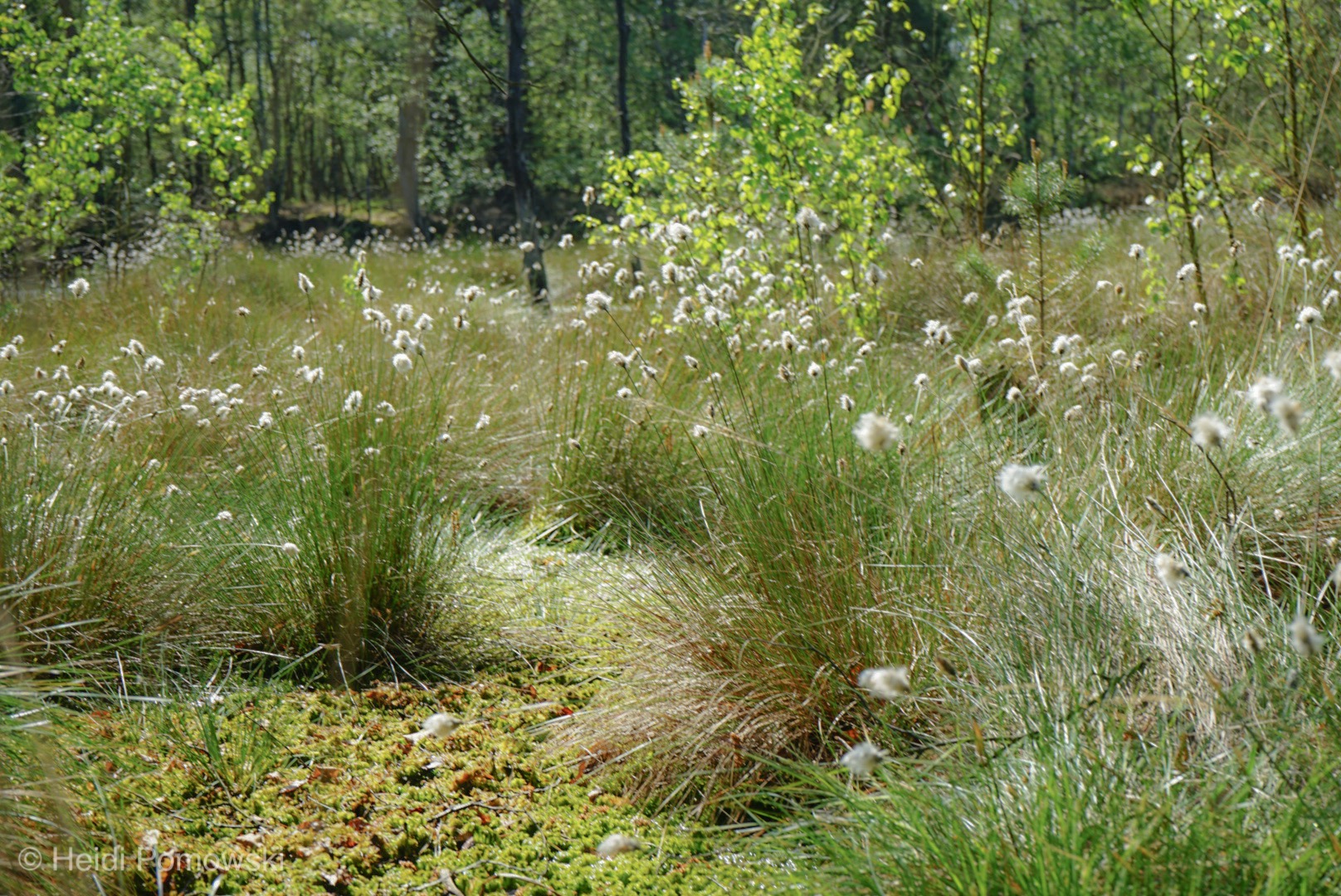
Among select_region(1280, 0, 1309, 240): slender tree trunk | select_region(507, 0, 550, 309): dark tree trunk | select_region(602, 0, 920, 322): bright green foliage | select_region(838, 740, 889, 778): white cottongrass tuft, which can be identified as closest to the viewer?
select_region(838, 740, 889, 778): white cottongrass tuft

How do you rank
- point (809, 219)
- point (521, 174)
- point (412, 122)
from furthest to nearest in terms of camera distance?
point (412, 122)
point (521, 174)
point (809, 219)

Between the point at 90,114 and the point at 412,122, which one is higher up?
the point at 412,122

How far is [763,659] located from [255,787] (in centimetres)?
131

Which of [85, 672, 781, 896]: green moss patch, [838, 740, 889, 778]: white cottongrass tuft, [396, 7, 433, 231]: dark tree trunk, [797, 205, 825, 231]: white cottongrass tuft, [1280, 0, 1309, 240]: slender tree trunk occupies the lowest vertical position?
[85, 672, 781, 896]: green moss patch

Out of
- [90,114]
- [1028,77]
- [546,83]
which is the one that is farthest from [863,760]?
[1028,77]

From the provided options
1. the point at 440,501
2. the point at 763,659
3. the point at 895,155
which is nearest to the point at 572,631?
the point at 440,501

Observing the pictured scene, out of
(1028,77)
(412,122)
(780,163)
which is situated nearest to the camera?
(780,163)

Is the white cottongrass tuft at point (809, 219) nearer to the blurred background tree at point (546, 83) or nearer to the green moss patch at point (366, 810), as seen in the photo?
the green moss patch at point (366, 810)

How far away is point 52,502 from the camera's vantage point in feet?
10.0

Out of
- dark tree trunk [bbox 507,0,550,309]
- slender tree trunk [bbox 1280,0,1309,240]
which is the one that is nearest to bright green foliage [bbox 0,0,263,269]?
dark tree trunk [bbox 507,0,550,309]

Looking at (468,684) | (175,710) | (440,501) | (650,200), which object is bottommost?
(468,684)

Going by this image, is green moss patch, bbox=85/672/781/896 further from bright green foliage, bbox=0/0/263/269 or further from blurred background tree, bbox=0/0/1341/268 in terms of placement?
blurred background tree, bbox=0/0/1341/268

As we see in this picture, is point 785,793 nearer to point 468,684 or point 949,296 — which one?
point 468,684

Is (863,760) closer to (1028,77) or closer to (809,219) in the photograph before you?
(809,219)
